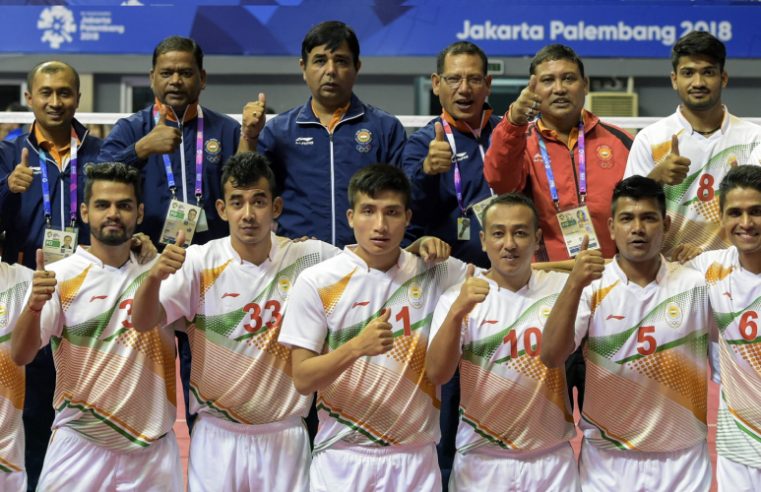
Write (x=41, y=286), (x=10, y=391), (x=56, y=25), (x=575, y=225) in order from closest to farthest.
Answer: (x=41, y=286) → (x=10, y=391) → (x=575, y=225) → (x=56, y=25)

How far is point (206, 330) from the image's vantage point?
5277 millimetres

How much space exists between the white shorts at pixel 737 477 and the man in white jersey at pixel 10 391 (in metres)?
3.29

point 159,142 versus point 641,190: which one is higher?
point 159,142

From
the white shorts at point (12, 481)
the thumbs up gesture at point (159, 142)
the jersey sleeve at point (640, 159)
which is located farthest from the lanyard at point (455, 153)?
the white shorts at point (12, 481)

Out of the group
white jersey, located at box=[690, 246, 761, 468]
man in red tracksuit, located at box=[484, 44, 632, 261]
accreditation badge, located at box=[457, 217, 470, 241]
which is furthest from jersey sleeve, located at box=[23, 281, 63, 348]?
white jersey, located at box=[690, 246, 761, 468]

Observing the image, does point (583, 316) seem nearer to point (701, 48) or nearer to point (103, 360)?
point (701, 48)

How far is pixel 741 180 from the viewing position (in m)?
5.07

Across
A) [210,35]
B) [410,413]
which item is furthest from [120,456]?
[210,35]

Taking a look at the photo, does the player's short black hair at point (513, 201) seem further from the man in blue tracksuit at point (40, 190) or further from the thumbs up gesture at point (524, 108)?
the man in blue tracksuit at point (40, 190)

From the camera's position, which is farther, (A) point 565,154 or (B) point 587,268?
(A) point 565,154

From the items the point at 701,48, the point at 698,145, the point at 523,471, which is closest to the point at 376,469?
the point at 523,471

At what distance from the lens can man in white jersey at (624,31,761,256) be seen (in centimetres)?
568

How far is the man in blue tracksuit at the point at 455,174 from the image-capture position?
574 centimetres

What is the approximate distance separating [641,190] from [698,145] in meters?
0.90
